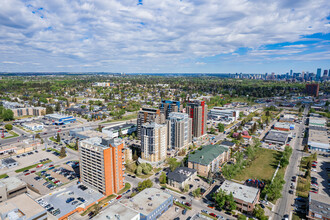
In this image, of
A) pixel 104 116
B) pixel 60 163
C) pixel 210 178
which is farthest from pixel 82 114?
pixel 210 178

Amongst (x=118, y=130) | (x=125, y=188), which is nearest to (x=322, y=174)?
(x=125, y=188)

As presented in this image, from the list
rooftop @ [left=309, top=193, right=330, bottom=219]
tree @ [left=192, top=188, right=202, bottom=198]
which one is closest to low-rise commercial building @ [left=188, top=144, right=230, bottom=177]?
tree @ [left=192, top=188, right=202, bottom=198]

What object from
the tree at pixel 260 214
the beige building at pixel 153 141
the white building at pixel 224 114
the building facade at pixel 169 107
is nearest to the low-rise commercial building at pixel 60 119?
the building facade at pixel 169 107

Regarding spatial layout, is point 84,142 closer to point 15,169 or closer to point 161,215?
point 161,215

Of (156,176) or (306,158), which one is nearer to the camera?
(156,176)

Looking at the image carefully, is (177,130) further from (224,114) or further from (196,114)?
(224,114)

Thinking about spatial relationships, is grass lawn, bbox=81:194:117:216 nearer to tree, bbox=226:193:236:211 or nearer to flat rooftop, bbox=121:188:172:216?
flat rooftop, bbox=121:188:172:216

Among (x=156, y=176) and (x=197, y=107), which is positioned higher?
(x=197, y=107)
